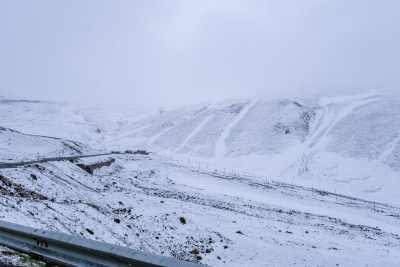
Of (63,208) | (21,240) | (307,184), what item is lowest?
(307,184)

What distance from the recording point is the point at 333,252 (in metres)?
16.6

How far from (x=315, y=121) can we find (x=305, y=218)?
2439 inches

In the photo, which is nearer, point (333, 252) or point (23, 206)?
point (23, 206)

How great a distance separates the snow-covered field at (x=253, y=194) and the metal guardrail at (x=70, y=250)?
18.1 ft

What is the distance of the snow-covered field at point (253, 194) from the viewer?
50.2ft

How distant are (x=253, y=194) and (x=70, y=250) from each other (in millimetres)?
32519

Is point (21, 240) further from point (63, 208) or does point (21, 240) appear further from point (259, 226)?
point (259, 226)

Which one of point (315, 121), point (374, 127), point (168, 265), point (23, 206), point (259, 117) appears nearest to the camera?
point (168, 265)

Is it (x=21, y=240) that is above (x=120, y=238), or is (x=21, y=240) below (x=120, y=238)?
above

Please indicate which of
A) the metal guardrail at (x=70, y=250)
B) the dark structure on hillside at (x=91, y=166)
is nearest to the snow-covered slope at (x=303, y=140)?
the dark structure on hillside at (x=91, y=166)

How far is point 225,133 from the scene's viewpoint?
8594cm

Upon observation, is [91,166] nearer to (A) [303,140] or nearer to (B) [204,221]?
(B) [204,221]

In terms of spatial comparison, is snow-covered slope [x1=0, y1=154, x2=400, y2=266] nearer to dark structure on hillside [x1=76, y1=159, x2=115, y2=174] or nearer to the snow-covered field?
the snow-covered field

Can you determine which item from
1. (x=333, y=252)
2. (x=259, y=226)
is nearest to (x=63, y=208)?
(x=259, y=226)
